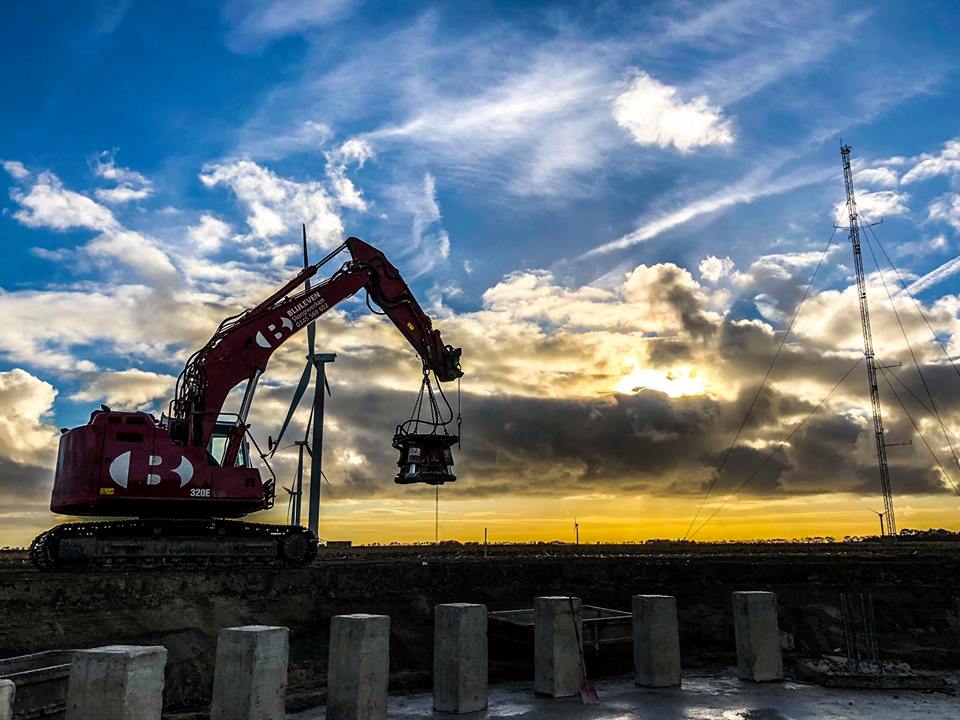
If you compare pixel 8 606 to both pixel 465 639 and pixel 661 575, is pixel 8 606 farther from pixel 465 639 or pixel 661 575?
pixel 661 575

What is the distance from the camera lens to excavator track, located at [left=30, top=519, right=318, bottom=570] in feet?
65.2

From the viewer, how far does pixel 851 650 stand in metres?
19.0

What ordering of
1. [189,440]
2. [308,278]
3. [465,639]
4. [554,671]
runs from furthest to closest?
[308,278], [189,440], [554,671], [465,639]

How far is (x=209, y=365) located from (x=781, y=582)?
18241 millimetres

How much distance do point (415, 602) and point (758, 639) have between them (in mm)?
8585

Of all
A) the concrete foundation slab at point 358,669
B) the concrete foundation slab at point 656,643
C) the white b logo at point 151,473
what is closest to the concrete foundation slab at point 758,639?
the concrete foundation slab at point 656,643

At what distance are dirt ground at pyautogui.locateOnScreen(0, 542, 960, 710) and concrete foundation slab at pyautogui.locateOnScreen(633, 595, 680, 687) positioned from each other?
213 centimetres

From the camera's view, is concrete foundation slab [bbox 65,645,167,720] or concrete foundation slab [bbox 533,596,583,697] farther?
concrete foundation slab [bbox 533,596,583,697]

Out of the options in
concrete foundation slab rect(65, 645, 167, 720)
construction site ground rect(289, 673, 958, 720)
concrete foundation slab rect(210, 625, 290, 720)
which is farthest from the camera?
construction site ground rect(289, 673, 958, 720)

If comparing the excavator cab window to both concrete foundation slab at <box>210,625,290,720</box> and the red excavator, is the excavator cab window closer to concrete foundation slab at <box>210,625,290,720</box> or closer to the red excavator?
the red excavator

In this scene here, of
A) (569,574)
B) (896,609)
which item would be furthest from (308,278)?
(896,609)

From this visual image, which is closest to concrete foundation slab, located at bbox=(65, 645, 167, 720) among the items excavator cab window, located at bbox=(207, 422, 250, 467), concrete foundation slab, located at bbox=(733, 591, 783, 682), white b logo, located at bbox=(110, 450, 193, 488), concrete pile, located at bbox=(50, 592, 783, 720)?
concrete pile, located at bbox=(50, 592, 783, 720)

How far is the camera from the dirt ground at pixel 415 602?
1722 centimetres

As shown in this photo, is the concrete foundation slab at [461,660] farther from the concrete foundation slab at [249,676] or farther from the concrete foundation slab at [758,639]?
the concrete foundation slab at [758,639]
